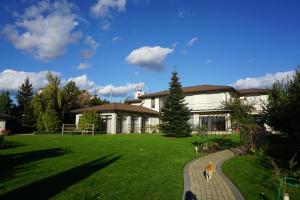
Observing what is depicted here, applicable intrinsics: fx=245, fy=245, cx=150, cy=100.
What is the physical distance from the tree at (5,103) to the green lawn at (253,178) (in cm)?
5391

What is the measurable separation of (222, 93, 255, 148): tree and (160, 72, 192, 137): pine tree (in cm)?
1362

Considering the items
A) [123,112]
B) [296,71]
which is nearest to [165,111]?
[123,112]

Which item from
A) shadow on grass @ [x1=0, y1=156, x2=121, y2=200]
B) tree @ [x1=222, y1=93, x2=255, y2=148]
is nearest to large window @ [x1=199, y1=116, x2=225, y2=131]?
tree @ [x1=222, y1=93, x2=255, y2=148]

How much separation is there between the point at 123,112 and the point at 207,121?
14030 millimetres

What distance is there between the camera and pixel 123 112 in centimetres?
3669

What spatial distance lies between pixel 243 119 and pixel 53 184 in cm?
1205

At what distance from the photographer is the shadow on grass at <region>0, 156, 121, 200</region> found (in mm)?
6281

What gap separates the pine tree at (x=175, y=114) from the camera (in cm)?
2953

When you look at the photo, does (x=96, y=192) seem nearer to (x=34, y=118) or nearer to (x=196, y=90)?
(x=196, y=90)

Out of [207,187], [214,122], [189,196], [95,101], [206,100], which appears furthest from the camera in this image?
[95,101]

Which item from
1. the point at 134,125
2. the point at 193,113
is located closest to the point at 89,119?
the point at 134,125

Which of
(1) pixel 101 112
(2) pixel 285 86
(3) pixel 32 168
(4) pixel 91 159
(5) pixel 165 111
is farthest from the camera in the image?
(1) pixel 101 112

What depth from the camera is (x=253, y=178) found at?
342 inches

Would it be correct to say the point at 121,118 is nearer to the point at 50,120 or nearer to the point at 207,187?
the point at 50,120
